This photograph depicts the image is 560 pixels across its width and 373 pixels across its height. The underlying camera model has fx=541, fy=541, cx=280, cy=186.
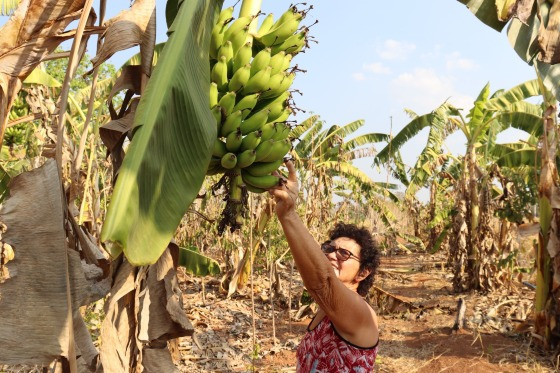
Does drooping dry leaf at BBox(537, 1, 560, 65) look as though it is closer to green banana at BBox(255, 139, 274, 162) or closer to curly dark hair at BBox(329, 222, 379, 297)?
curly dark hair at BBox(329, 222, 379, 297)

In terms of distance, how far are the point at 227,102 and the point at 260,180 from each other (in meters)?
0.26

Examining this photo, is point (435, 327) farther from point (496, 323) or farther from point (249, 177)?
point (249, 177)

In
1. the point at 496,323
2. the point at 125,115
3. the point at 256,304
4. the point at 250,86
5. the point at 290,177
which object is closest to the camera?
the point at 125,115

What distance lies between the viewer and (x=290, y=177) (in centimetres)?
183

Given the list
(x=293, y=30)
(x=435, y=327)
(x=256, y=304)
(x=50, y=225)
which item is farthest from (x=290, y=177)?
(x=256, y=304)

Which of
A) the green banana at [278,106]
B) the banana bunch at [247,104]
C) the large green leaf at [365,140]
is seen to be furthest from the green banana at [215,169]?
the large green leaf at [365,140]

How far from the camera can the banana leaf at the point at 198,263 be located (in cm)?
490

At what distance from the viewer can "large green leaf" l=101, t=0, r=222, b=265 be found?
1110 mm

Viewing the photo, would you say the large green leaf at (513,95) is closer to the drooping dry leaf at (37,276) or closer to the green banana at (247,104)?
the green banana at (247,104)

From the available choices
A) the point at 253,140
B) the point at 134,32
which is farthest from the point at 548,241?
the point at 134,32

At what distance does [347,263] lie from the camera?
2320 millimetres

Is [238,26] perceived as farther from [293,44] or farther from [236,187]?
[236,187]

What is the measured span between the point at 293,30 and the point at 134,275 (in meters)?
0.89

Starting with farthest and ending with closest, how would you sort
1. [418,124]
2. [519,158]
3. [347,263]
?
[418,124] < [519,158] < [347,263]
